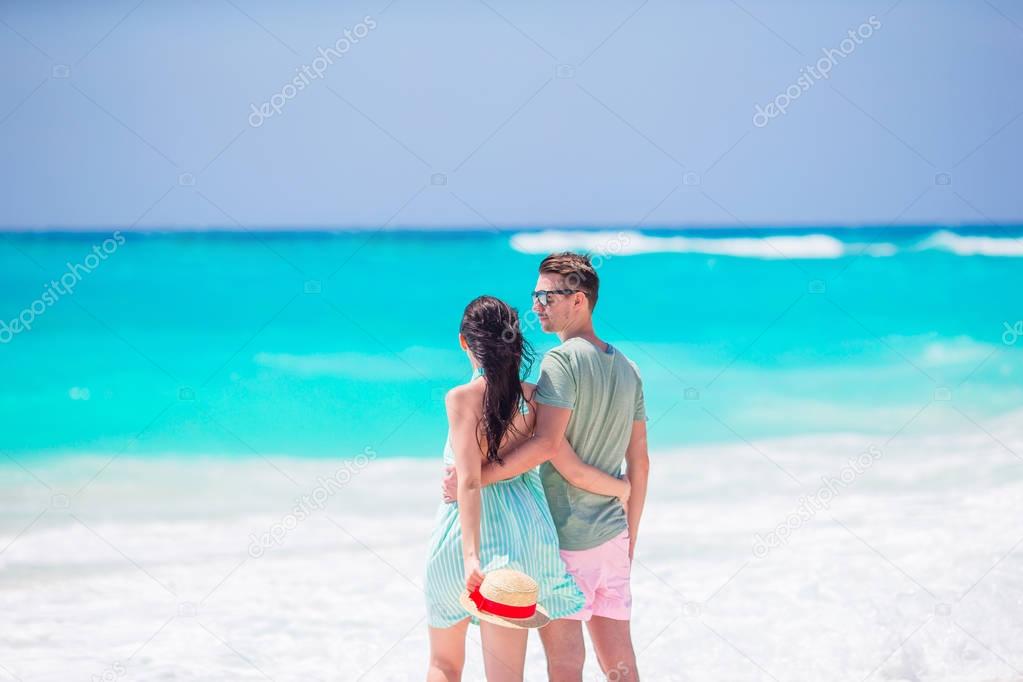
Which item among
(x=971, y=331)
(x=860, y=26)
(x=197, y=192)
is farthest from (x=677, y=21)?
(x=197, y=192)

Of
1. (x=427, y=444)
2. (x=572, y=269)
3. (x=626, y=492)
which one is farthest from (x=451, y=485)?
(x=427, y=444)

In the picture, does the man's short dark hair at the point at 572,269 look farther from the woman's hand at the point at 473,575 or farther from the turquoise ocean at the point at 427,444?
the turquoise ocean at the point at 427,444

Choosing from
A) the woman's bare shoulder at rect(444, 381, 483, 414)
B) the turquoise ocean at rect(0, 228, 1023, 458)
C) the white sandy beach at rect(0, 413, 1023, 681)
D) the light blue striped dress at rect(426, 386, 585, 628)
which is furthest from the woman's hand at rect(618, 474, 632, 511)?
the turquoise ocean at rect(0, 228, 1023, 458)

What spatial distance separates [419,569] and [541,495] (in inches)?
104

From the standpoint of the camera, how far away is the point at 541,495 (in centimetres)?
222

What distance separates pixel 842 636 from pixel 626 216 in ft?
16.1

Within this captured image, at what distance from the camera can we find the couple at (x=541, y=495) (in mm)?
2064

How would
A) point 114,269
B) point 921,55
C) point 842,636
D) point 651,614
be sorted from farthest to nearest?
point 114,269, point 921,55, point 651,614, point 842,636

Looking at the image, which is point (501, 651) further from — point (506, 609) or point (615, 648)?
point (615, 648)

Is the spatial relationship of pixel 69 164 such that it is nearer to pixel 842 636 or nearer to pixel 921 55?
pixel 921 55

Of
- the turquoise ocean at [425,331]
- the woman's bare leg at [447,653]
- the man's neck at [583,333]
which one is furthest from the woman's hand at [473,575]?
the turquoise ocean at [425,331]

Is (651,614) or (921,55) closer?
(651,614)

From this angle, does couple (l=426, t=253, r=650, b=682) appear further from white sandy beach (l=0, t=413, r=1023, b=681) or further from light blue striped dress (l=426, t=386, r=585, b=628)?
white sandy beach (l=0, t=413, r=1023, b=681)

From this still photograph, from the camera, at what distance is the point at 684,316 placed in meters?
8.65
